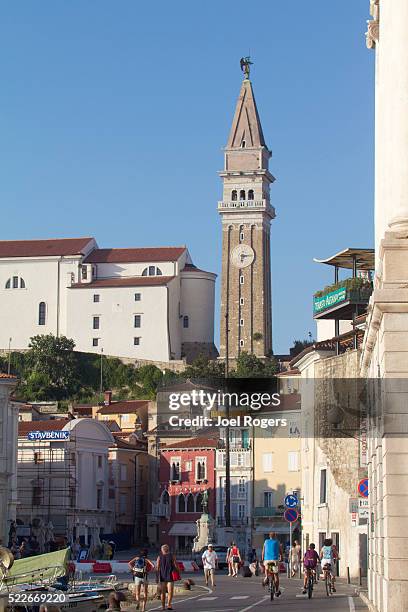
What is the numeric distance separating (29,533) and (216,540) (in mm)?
14411

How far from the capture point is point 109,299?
14725 cm

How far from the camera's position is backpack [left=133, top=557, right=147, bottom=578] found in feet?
103

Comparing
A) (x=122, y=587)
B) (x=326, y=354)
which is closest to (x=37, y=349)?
(x=326, y=354)

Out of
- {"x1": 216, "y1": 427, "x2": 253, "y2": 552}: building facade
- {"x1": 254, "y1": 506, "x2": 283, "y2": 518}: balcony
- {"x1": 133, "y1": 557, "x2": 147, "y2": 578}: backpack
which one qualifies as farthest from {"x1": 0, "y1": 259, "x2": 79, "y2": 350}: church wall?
{"x1": 133, "y1": 557, "x2": 147, "y2": 578}: backpack

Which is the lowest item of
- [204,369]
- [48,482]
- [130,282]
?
[48,482]

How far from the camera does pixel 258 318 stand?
484ft

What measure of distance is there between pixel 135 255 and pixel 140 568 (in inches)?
4792

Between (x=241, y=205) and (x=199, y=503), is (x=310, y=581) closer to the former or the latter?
(x=199, y=503)

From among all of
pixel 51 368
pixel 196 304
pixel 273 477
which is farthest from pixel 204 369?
pixel 273 477

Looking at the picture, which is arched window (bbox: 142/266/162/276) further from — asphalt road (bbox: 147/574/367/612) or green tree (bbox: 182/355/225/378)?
asphalt road (bbox: 147/574/367/612)

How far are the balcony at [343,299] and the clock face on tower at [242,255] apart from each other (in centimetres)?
9322

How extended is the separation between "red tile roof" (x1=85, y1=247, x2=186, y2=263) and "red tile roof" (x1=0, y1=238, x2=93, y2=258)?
67.9 inches

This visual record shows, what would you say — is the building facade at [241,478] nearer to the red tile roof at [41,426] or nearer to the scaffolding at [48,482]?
the scaffolding at [48,482]

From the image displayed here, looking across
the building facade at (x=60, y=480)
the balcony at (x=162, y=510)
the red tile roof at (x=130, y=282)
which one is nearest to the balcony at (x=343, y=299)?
the building facade at (x=60, y=480)
